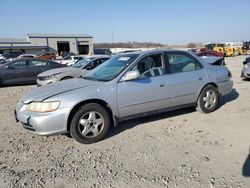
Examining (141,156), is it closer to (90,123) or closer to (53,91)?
(90,123)

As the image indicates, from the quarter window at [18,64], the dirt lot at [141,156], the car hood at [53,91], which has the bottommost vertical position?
the dirt lot at [141,156]

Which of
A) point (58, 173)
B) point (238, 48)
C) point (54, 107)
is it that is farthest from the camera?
point (238, 48)

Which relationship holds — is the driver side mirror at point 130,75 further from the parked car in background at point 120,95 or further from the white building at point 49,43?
the white building at point 49,43

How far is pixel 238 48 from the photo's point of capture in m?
35.4

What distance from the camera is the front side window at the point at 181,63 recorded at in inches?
198

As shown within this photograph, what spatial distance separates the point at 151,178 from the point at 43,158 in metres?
1.74

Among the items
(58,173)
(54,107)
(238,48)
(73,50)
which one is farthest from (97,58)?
(73,50)

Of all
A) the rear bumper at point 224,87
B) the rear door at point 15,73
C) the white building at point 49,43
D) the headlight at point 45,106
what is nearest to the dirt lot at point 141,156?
the headlight at point 45,106

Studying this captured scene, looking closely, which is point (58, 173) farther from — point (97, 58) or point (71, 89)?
point (97, 58)

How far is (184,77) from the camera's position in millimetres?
5082

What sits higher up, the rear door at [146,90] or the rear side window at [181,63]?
the rear side window at [181,63]

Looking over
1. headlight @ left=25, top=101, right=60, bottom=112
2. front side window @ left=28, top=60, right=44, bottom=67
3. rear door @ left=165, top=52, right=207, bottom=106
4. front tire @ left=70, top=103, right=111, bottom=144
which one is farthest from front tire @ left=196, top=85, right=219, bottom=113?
front side window @ left=28, top=60, right=44, bottom=67

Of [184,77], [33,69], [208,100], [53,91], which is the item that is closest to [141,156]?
[53,91]

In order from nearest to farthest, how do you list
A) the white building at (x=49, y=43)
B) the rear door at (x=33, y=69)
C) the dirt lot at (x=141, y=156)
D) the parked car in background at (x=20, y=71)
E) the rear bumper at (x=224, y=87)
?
the dirt lot at (x=141, y=156)
the rear bumper at (x=224, y=87)
the parked car in background at (x=20, y=71)
the rear door at (x=33, y=69)
the white building at (x=49, y=43)
